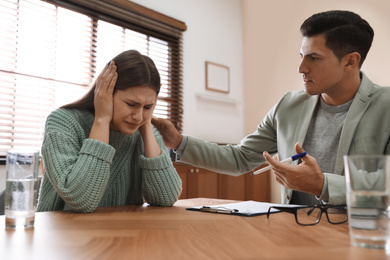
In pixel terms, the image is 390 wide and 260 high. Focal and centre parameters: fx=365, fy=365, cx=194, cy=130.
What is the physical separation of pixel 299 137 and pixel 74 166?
1.01 meters

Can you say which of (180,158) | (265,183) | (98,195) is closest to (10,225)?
(98,195)

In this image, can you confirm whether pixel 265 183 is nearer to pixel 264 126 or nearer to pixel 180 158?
pixel 264 126

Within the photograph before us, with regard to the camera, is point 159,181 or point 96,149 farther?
point 159,181

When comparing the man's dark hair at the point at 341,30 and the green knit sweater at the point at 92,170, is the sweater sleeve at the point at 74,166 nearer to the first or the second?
the green knit sweater at the point at 92,170

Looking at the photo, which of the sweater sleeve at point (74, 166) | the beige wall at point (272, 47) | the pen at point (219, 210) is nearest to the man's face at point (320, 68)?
the pen at point (219, 210)

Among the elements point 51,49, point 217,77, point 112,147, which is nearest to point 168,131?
point 112,147

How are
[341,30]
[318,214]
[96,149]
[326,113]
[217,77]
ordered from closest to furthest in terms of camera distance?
[318,214]
[96,149]
[341,30]
[326,113]
[217,77]

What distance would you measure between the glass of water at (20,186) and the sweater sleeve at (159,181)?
526 mm

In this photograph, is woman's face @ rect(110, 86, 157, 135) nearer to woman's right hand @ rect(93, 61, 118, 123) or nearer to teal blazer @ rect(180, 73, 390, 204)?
woman's right hand @ rect(93, 61, 118, 123)

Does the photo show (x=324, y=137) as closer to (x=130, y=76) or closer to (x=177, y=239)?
(x=130, y=76)

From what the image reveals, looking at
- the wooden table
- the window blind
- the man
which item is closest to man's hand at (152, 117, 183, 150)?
the man

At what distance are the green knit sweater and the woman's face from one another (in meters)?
0.08

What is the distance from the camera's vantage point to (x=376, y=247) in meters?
0.54

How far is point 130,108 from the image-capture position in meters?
1.32
